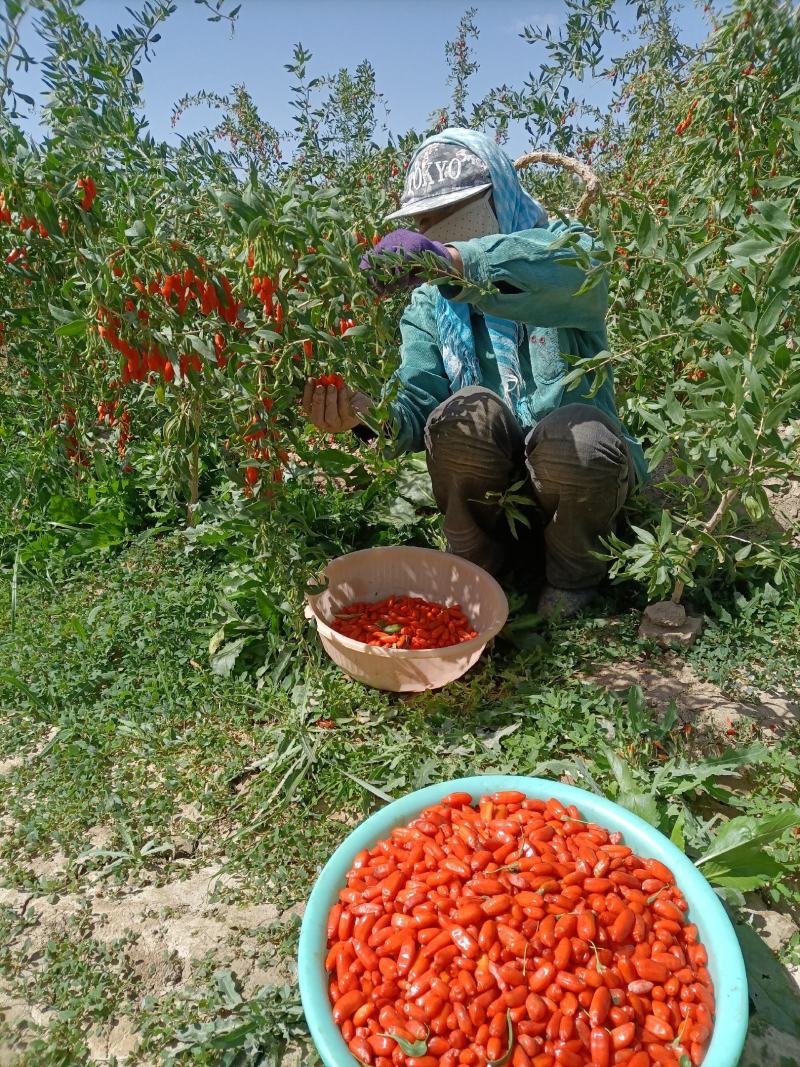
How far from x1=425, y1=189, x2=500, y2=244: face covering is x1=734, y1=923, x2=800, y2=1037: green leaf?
6.42ft

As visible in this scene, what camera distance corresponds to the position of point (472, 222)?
86.3 inches

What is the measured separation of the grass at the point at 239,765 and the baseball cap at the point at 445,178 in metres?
1.40

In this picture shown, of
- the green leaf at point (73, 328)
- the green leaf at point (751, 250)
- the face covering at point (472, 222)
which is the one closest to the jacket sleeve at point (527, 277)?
the face covering at point (472, 222)

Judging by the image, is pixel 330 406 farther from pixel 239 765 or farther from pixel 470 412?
pixel 239 765

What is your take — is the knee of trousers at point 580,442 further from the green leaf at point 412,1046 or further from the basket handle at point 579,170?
the green leaf at point 412,1046

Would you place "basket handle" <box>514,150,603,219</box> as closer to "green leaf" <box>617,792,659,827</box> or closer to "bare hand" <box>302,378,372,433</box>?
"bare hand" <box>302,378,372,433</box>

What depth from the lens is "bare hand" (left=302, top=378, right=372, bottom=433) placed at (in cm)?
194

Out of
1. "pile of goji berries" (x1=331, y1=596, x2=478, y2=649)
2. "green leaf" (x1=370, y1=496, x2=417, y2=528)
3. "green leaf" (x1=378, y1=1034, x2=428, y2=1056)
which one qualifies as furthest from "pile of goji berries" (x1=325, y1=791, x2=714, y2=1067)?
"green leaf" (x1=370, y1=496, x2=417, y2=528)

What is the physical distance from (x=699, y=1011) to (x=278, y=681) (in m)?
1.44

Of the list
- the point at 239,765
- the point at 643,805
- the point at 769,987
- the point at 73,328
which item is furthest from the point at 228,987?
the point at 73,328

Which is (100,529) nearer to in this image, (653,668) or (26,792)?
(26,792)

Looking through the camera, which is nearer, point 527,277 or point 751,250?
point 751,250

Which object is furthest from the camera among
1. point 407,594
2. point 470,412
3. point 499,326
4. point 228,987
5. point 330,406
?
point 407,594

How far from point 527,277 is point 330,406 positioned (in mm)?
631
